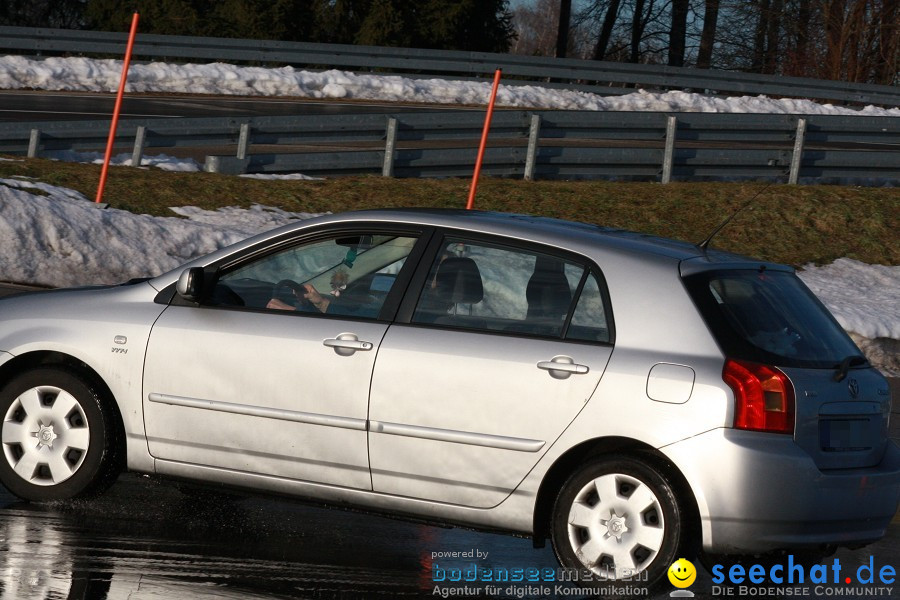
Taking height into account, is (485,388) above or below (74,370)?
above

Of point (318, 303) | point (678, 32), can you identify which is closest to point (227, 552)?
point (318, 303)

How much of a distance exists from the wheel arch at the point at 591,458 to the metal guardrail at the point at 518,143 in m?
11.7

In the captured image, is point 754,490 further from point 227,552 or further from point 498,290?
point 227,552

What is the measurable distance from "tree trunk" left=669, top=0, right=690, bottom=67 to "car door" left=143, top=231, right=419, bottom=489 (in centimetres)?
4098

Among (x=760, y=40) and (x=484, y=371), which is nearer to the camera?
(x=484, y=371)

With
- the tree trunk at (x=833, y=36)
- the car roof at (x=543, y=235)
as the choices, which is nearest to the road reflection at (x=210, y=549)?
the car roof at (x=543, y=235)

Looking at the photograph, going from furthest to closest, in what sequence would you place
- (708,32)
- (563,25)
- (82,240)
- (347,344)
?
1. (708,32)
2. (563,25)
3. (82,240)
4. (347,344)

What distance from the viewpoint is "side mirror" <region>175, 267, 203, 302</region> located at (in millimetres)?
6086

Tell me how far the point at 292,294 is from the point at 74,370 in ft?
3.59

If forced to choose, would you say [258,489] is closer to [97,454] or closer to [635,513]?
[97,454]

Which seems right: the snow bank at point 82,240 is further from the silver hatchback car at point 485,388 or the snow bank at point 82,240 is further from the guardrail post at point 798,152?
the guardrail post at point 798,152

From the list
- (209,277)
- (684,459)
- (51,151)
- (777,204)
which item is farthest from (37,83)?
(684,459)

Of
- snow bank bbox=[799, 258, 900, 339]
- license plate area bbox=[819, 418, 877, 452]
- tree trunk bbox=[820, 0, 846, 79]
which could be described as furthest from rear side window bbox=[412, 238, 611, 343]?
tree trunk bbox=[820, 0, 846, 79]

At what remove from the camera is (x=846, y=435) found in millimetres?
5520
